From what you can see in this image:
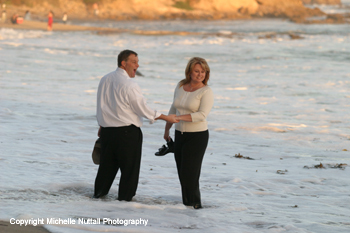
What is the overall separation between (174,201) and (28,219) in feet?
5.93

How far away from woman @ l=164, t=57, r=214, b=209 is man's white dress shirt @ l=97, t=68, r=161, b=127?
304 mm

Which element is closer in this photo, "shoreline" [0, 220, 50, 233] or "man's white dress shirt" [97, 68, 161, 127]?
"shoreline" [0, 220, 50, 233]

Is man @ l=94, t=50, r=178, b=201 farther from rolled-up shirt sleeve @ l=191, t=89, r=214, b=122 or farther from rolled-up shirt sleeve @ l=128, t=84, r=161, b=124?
rolled-up shirt sleeve @ l=191, t=89, r=214, b=122

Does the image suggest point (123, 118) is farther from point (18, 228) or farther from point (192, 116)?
point (18, 228)

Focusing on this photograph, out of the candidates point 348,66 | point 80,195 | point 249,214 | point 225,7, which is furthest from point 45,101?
point 225,7

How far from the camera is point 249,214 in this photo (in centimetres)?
545

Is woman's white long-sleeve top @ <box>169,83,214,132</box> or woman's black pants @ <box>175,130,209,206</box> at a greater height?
woman's white long-sleeve top @ <box>169,83,214,132</box>

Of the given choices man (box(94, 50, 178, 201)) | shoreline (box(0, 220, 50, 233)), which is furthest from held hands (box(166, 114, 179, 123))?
shoreline (box(0, 220, 50, 233))

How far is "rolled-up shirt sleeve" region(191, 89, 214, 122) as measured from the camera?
5.22m

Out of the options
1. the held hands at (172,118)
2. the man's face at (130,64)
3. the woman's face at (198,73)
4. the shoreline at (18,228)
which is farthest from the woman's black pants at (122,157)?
the shoreline at (18,228)

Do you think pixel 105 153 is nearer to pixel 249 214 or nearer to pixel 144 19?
pixel 249 214

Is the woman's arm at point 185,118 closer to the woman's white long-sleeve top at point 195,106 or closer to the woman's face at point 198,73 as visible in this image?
the woman's white long-sleeve top at point 195,106

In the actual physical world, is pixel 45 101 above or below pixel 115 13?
below

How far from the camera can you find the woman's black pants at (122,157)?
5.24 meters
